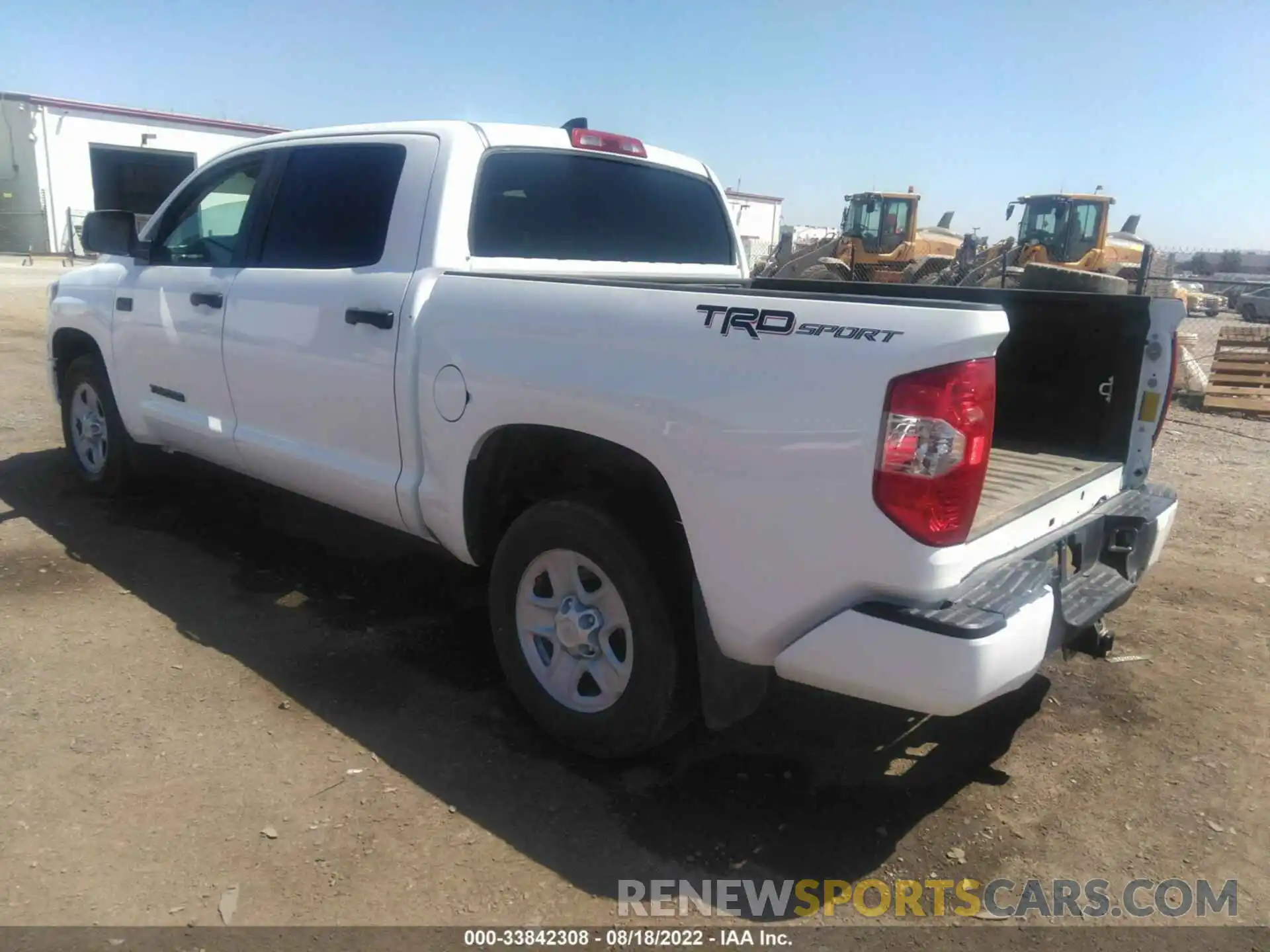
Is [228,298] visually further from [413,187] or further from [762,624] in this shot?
[762,624]

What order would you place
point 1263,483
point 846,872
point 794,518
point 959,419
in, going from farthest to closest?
1. point 1263,483
2. point 846,872
3. point 794,518
4. point 959,419

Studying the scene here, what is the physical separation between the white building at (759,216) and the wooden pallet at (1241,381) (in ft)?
99.7

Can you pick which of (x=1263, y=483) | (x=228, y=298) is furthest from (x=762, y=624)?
(x=1263, y=483)

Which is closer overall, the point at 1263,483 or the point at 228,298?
the point at 228,298

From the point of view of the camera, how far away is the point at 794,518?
2529 millimetres

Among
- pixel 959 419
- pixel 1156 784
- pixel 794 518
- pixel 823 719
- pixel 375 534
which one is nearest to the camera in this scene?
pixel 959 419

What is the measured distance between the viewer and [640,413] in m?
2.81

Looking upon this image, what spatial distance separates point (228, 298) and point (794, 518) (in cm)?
313

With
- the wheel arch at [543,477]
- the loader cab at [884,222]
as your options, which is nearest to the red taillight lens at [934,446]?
the wheel arch at [543,477]

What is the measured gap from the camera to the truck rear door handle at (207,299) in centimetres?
450

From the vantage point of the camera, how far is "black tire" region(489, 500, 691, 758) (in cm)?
297

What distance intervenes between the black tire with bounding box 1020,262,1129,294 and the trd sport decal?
2.34 metres

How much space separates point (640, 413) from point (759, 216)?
4578cm

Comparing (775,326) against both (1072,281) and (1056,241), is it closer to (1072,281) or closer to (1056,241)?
(1072,281)
